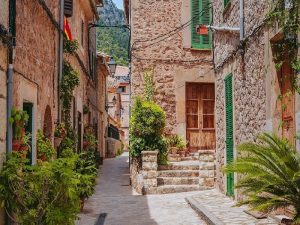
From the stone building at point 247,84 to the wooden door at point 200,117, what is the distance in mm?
4066

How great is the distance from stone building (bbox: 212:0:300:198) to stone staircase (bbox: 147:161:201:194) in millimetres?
1242

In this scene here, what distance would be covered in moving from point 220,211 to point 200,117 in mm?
8005

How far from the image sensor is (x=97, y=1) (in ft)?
64.8

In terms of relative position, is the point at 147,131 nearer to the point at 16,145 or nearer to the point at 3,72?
the point at 16,145

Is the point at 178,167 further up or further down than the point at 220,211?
further up

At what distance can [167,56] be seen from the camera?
54.7 feet

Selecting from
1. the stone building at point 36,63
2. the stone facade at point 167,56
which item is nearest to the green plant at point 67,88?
the stone building at point 36,63

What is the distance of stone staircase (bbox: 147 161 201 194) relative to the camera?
13055 mm

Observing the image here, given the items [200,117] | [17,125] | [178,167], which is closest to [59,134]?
[17,125]

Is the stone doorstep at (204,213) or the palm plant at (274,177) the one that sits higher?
the palm plant at (274,177)

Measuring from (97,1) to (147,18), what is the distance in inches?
156

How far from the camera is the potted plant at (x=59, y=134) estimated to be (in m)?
9.94

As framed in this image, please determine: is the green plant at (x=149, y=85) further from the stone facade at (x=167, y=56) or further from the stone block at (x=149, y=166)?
the stone block at (x=149, y=166)

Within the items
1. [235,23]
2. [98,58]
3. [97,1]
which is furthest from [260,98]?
[98,58]
